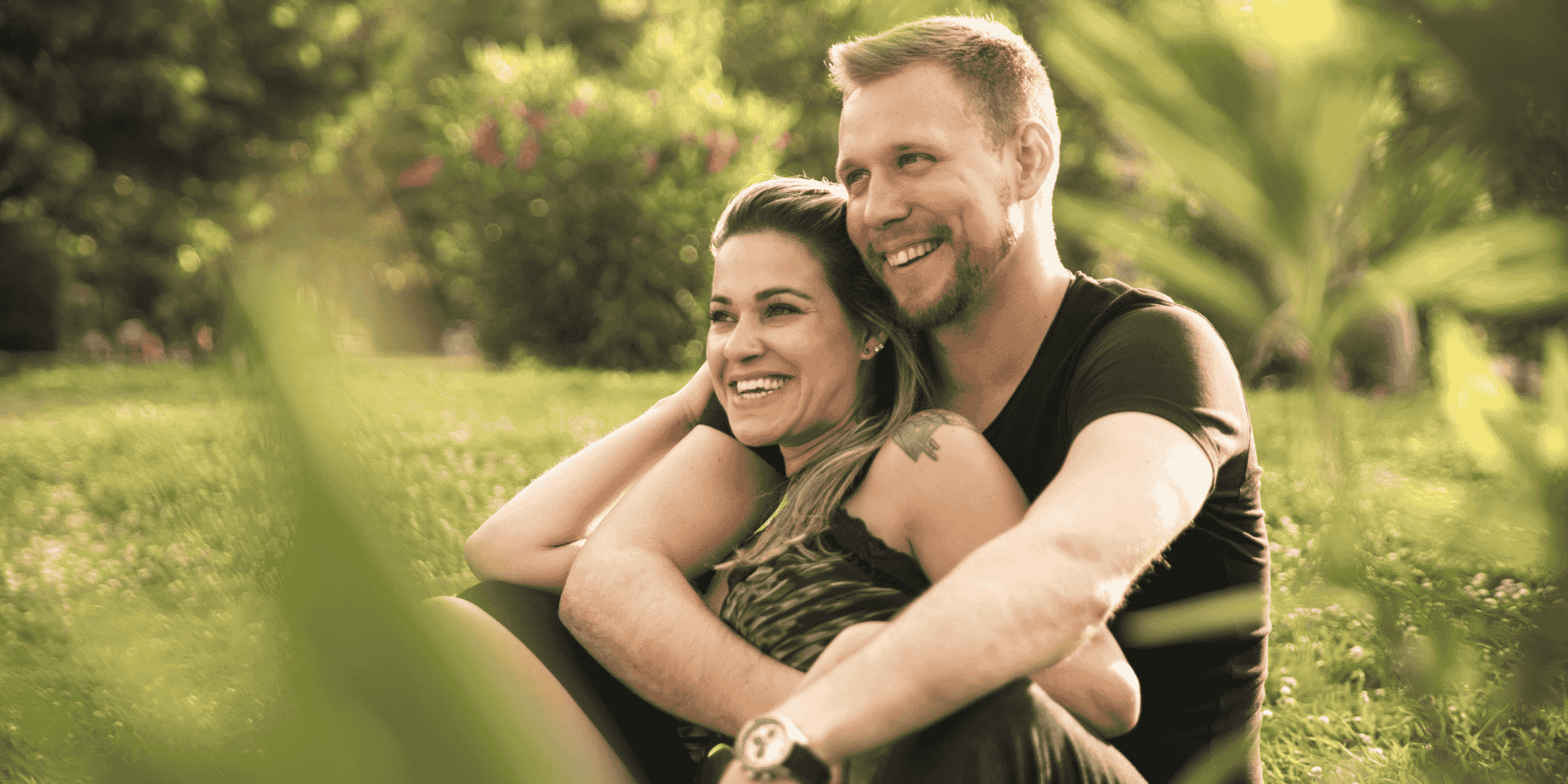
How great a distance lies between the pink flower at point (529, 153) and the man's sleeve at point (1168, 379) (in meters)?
11.7

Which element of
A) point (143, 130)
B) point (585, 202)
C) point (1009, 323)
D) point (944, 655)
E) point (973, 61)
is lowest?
point (585, 202)

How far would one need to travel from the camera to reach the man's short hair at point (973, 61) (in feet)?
Result: 7.13

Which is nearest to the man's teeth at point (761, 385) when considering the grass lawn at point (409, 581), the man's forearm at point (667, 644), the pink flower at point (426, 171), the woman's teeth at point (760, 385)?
the woman's teeth at point (760, 385)

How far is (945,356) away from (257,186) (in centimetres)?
2177

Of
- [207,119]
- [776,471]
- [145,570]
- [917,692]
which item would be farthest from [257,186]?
[917,692]

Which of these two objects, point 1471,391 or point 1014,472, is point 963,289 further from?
point 1471,391

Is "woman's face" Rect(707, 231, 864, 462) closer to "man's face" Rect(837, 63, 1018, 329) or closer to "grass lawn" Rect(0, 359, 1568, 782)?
"man's face" Rect(837, 63, 1018, 329)

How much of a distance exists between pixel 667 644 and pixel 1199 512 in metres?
1.02

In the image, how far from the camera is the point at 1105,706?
5.43 ft

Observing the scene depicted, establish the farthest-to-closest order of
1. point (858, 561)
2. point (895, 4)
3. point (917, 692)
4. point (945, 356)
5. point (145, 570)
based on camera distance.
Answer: point (145, 570) → point (945, 356) → point (858, 561) → point (917, 692) → point (895, 4)

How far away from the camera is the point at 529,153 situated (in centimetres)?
1272

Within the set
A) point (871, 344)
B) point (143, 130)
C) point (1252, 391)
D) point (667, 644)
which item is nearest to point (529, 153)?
point (143, 130)

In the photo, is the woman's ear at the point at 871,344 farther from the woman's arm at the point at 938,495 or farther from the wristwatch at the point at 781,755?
the wristwatch at the point at 781,755

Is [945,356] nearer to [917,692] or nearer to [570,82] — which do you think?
[917,692]
